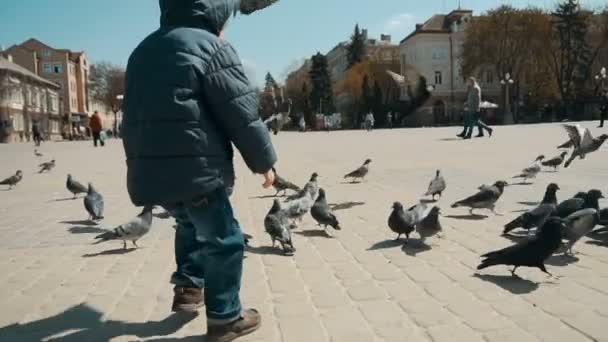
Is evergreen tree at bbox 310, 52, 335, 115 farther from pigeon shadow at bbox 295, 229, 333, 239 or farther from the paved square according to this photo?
pigeon shadow at bbox 295, 229, 333, 239

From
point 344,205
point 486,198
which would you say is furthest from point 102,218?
point 486,198

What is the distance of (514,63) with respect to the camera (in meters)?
62.8

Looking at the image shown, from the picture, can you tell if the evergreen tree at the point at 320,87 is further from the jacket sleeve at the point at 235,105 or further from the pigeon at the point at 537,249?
the jacket sleeve at the point at 235,105

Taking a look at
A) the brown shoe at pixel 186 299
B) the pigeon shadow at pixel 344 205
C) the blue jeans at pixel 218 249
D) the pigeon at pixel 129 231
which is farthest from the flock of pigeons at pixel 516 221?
the blue jeans at pixel 218 249

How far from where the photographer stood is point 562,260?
472cm

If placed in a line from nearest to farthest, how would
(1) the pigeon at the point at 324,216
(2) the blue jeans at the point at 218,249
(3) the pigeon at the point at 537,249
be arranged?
(2) the blue jeans at the point at 218,249 → (3) the pigeon at the point at 537,249 → (1) the pigeon at the point at 324,216

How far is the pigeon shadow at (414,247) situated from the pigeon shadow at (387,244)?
8cm

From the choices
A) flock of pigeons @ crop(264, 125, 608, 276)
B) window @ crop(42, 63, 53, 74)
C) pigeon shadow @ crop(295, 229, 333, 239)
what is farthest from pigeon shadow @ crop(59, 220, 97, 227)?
window @ crop(42, 63, 53, 74)

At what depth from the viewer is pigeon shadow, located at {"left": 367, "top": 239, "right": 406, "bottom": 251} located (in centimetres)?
549

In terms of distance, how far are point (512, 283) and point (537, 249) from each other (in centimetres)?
32

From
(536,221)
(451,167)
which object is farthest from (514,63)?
(536,221)

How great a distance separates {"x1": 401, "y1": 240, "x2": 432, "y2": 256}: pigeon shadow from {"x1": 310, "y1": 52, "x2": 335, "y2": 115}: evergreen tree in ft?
269

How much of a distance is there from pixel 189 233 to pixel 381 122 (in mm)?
73572

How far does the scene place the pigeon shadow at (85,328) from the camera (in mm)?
3338
